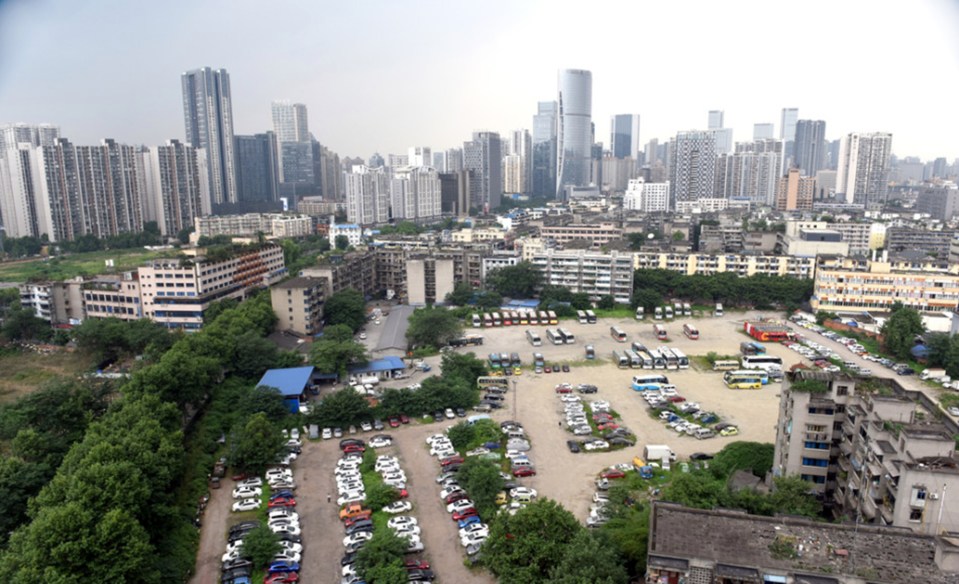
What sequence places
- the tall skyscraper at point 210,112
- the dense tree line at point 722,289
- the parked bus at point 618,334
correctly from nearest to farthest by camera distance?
the parked bus at point 618,334, the dense tree line at point 722,289, the tall skyscraper at point 210,112

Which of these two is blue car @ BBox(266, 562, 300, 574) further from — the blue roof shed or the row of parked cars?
the blue roof shed

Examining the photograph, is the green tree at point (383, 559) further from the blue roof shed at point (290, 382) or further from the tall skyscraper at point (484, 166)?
the tall skyscraper at point (484, 166)

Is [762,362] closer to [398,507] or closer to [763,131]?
[398,507]

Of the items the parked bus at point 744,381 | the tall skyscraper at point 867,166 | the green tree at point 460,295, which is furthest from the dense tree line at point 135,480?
the tall skyscraper at point 867,166

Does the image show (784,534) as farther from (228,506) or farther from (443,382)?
(443,382)

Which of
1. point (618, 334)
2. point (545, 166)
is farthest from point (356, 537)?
point (545, 166)
